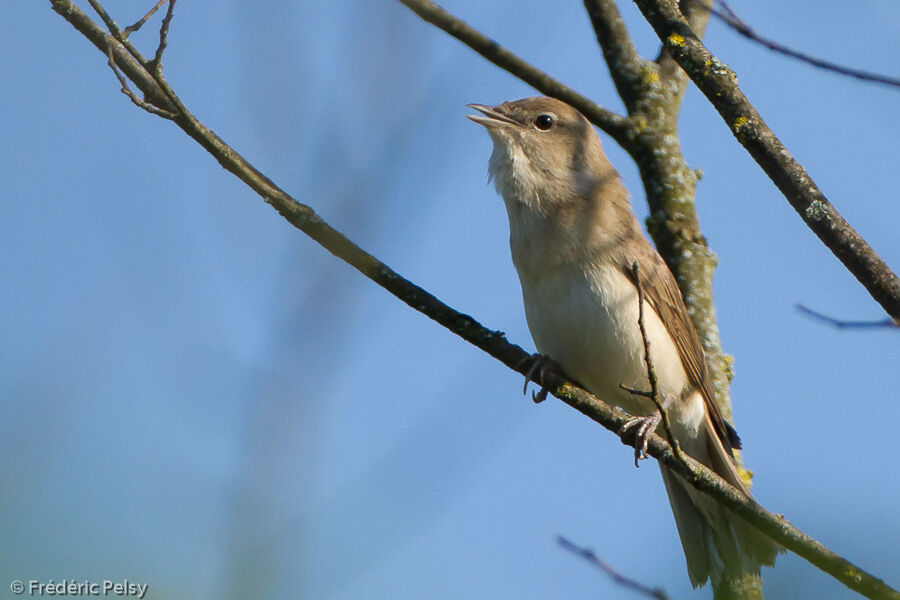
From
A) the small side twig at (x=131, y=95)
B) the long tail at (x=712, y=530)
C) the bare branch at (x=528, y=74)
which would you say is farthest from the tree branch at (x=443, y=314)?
the bare branch at (x=528, y=74)

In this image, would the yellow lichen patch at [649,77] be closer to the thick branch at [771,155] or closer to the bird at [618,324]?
the bird at [618,324]

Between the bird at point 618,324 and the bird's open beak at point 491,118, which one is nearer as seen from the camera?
the bird at point 618,324

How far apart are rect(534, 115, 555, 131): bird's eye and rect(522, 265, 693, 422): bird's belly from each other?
1234mm

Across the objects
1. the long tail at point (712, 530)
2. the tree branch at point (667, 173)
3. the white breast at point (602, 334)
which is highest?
the tree branch at point (667, 173)

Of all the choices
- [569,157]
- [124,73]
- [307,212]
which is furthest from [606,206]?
[124,73]

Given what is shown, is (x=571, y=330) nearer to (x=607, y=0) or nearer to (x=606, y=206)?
(x=606, y=206)

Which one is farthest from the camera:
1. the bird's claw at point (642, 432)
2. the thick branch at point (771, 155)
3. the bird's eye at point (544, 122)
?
the bird's eye at point (544, 122)

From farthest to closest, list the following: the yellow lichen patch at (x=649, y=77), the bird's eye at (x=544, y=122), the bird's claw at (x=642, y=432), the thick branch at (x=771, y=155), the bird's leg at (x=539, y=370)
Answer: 1. the bird's eye at (x=544, y=122)
2. the yellow lichen patch at (x=649, y=77)
3. the bird's leg at (x=539, y=370)
4. the bird's claw at (x=642, y=432)
5. the thick branch at (x=771, y=155)

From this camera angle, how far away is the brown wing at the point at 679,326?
543 centimetres

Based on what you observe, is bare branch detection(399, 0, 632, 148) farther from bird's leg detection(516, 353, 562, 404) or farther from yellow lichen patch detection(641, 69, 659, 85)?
bird's leg detection(516, 353, 562, 404)

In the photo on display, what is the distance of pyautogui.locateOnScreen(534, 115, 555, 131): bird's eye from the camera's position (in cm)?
619

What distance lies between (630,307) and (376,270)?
175 centimetres

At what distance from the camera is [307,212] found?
3.70 metres

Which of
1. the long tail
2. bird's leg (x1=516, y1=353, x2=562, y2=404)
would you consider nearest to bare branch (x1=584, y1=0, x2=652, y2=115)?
bird's leg (x1=516, y1=353, x2=562, y2=404)
